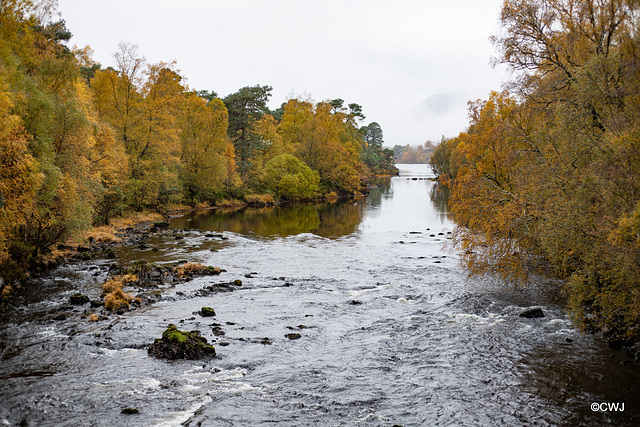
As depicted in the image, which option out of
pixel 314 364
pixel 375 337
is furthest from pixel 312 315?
pixel 314 364

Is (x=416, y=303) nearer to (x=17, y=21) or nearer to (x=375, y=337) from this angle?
(x=375, y=337)

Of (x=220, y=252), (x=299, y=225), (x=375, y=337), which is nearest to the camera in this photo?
(x=375, y=337)

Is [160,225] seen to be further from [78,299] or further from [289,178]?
[289,178]

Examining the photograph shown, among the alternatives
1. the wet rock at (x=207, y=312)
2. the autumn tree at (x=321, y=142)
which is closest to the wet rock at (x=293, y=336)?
the wet rock at (x=207, y=312)

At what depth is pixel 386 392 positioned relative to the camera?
11.7 meters

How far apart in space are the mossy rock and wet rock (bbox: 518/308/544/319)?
12.3m

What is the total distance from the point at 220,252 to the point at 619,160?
Answer: 82.0 feet

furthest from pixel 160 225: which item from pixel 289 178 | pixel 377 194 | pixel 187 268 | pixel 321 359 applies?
pixel 377 194

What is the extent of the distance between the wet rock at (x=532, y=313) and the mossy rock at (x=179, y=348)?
1226 cm

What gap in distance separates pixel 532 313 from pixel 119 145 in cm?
3670

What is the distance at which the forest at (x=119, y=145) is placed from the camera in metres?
19.9

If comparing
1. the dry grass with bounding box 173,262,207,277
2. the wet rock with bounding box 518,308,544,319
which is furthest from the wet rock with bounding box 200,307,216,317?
the wet rock with bounding box 518,308,544,319

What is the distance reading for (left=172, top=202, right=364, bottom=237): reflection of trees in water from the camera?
1684 inches

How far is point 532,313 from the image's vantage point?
57.2 ft
